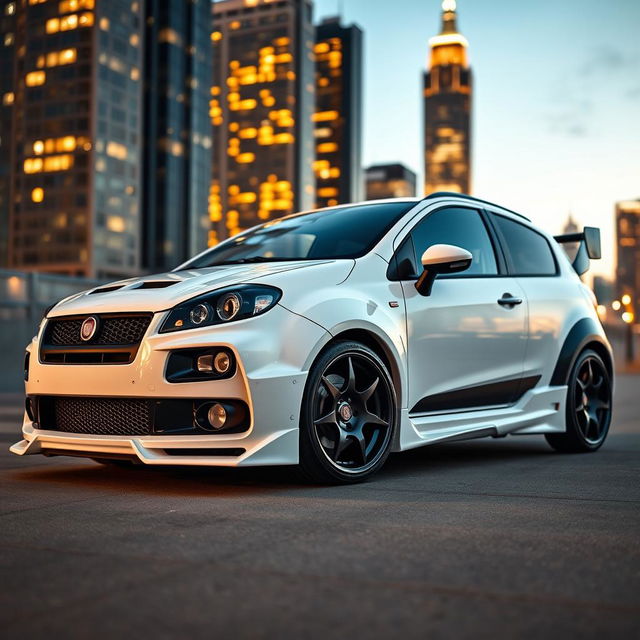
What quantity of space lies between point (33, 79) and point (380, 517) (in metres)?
104

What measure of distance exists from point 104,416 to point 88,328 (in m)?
0.46

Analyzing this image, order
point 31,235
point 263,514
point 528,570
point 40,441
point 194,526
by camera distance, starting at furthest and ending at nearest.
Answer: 1. point 31,235
2. point 40,441
3. point 263,514
4. point 194,526
5. point 528,570

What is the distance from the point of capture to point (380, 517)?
153 inches

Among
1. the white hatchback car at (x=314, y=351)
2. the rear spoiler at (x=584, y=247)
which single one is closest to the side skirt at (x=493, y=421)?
the white hatchback car at (x=314, y=351)

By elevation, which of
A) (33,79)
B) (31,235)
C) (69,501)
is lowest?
(69,501)

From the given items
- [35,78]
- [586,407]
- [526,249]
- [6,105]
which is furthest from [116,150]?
[586,407]

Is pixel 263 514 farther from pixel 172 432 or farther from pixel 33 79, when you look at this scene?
pixel 33 79

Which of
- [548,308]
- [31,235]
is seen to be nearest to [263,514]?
[548,308]

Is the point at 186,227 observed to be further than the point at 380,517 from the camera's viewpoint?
Yes

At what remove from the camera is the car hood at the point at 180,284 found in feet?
15.5

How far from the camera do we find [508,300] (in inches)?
249

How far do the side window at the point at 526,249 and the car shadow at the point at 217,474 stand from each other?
1369 mm

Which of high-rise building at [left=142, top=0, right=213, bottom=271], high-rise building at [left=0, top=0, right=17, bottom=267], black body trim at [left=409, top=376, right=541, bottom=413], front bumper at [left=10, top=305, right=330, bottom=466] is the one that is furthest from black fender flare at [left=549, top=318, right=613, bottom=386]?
high-rise building at [left=0, top=0, right=17, bottom=267]

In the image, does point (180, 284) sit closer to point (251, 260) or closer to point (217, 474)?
point (251, 260)
